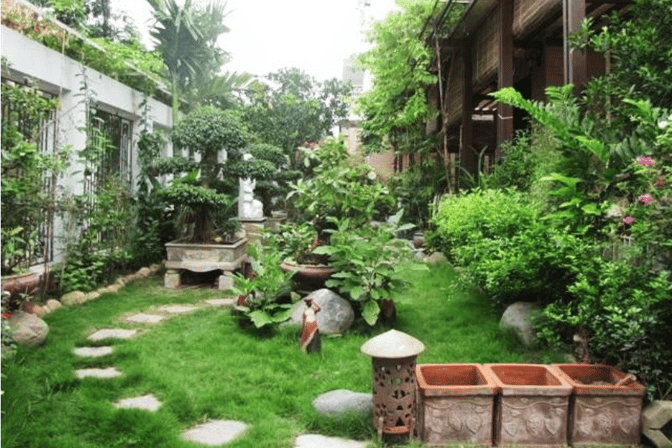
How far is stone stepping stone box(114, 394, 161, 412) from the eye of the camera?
3.97 meters

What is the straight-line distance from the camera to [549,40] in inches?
347

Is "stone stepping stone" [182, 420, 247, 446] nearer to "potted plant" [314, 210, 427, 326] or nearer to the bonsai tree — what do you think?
"potted plant" [314, 210, 427, 326]

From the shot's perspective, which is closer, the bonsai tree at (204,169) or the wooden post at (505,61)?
the wooden post at (505,61)

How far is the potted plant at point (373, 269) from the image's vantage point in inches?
226

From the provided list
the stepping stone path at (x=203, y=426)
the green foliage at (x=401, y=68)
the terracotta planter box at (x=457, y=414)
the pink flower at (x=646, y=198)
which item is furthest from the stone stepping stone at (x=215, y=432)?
the green foliage at (x=401, y=68)

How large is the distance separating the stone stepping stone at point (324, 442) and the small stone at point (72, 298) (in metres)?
4.42

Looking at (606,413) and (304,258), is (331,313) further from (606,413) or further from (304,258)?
(606,413)

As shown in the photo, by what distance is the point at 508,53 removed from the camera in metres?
7.89

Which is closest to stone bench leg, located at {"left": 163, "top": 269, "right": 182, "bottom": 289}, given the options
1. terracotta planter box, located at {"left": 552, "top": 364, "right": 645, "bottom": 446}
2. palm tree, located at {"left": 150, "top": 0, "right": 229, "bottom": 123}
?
palm tree, located at {"left": 150, "top": 0, "right": 229, "bottom": 123}

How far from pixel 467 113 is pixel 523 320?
6.04 meters

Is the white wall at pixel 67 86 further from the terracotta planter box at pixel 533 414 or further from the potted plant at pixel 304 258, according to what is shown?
the terracotta planter box at pixel 533 414

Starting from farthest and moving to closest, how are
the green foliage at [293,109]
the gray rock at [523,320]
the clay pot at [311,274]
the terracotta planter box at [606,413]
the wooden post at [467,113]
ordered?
the green foliage at [293,109] → the wooden post at [467,113] → the clay pot at [311,274] → the gray rock at [523,320] → the terracotta planter box at [606,413]

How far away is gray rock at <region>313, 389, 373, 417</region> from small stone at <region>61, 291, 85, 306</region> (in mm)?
4157

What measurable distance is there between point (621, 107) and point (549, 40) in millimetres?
4310
